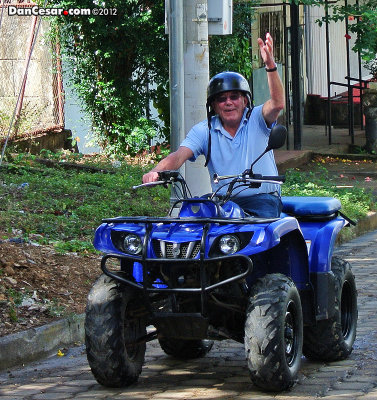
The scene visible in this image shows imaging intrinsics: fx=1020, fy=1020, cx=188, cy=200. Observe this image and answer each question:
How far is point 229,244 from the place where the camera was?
18.0 ft

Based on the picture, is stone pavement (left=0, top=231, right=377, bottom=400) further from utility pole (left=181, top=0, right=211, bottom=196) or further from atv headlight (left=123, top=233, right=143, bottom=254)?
utility pole (left=181, top=0, right=211, bottom=196)

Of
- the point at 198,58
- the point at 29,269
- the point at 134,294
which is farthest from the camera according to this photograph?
the point at 198,58

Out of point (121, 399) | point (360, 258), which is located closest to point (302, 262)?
point (121, 399)

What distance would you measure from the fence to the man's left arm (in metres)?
9.89

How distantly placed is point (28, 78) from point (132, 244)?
11.8 m

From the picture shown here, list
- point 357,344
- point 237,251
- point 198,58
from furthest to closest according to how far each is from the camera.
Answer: point 198,58
point 357,344
point 237,251

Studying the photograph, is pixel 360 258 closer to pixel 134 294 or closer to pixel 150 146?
pixel 134 294

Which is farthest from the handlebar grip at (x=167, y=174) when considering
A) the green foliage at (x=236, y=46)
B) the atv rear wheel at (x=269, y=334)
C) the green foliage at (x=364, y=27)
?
the green foliage at (x=364, y=27)

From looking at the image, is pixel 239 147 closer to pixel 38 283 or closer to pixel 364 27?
pixel 38 283

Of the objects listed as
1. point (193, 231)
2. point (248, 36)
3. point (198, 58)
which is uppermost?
point (248, 36)

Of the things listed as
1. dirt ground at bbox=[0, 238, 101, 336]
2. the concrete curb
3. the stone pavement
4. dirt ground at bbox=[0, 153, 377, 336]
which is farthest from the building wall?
the stone pavement

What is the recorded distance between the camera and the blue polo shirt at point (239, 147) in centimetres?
623

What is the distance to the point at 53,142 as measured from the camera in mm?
17047

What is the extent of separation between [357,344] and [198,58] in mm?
3558
